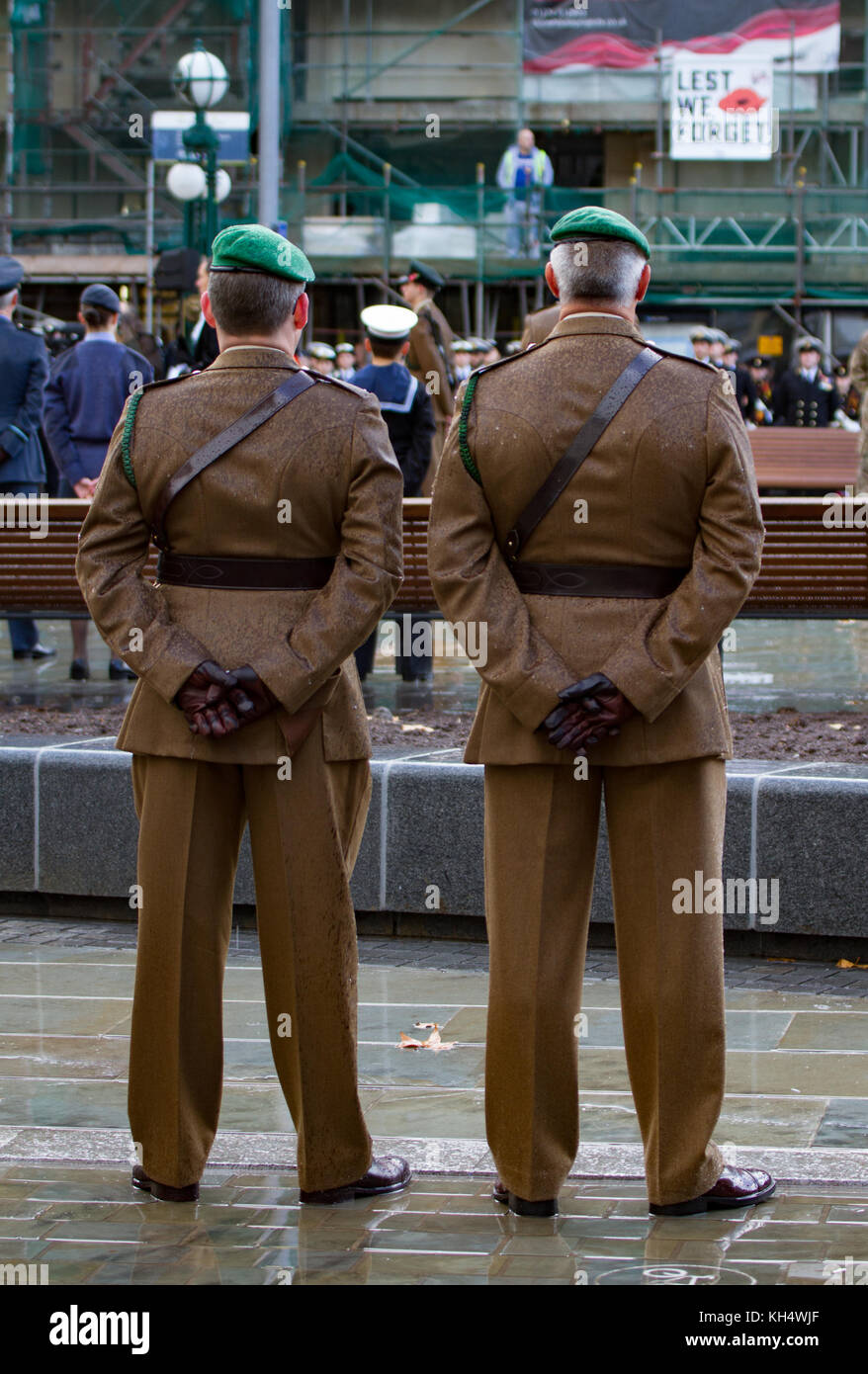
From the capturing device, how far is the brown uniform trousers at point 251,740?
4180 mm

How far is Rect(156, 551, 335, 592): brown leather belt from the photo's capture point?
13.9 feet

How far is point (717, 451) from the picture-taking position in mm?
4016

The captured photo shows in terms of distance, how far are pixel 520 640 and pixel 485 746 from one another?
0.79ft

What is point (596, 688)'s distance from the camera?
13.2 ft

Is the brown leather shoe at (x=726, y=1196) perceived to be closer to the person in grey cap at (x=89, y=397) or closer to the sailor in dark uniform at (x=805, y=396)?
the person in grey cap at (x=89, y=397)

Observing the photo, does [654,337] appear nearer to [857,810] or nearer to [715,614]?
[857,810]

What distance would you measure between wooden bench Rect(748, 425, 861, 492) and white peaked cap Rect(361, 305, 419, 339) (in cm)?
1209

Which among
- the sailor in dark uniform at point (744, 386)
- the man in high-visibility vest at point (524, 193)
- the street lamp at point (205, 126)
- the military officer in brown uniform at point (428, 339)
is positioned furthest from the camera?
the man in high-visibility vest at point (524, 193)

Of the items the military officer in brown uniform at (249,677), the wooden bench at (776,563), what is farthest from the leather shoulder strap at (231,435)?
the wooden bench at (776,563)

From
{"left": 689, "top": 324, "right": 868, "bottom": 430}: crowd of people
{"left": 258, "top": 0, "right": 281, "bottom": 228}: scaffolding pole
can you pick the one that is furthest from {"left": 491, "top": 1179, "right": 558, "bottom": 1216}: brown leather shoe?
{"left": 689, "top": 324, "right": 868, "bottom": 430}: crowd of people

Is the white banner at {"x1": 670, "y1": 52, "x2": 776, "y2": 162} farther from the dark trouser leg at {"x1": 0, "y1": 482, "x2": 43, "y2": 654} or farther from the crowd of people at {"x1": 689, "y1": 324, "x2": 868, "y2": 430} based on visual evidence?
the dark trouser leg at {"x1": 0, "y1": 482, "x2": 43, "y2": 654}

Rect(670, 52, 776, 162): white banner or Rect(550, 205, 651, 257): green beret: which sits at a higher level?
Rect(670, 52, 776, 162): white banner

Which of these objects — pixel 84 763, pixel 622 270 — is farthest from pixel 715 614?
pixel 84 763

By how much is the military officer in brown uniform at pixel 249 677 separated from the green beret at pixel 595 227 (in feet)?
1.70
